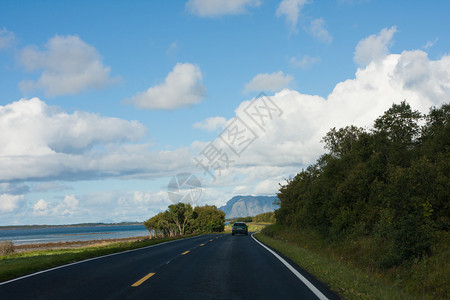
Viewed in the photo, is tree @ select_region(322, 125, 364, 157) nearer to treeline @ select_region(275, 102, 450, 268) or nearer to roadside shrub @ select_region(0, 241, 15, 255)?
treeline @ select_region(275, 102, 450, 268)

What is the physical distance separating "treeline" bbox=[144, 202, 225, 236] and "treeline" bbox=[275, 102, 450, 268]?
50.4 meters

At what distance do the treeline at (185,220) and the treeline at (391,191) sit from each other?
50392 mm

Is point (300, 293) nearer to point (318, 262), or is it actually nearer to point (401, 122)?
point (318, 262)

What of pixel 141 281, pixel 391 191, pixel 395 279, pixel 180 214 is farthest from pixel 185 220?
pixel 141 281

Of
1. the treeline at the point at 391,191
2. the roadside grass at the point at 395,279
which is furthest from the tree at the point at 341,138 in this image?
the roadside grass at the point at 395,279

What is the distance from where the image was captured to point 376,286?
27.7 feet

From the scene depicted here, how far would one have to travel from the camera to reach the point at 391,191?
560 inches

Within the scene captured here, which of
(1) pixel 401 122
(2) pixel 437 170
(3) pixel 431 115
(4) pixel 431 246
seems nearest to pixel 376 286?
(4) pixel 431 246

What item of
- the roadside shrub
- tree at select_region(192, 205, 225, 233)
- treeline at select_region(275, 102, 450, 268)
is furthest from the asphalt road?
tree at select_region(192, 205, 225, 233)

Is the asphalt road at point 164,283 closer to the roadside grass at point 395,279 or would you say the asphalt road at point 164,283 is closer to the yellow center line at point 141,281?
the yellow center line at point 141,281

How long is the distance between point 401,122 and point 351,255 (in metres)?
18.9

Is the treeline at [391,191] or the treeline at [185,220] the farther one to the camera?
the treeline at [185,220]

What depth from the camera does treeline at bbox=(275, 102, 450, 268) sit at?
41.3ft

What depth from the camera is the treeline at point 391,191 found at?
1258 centimetres
